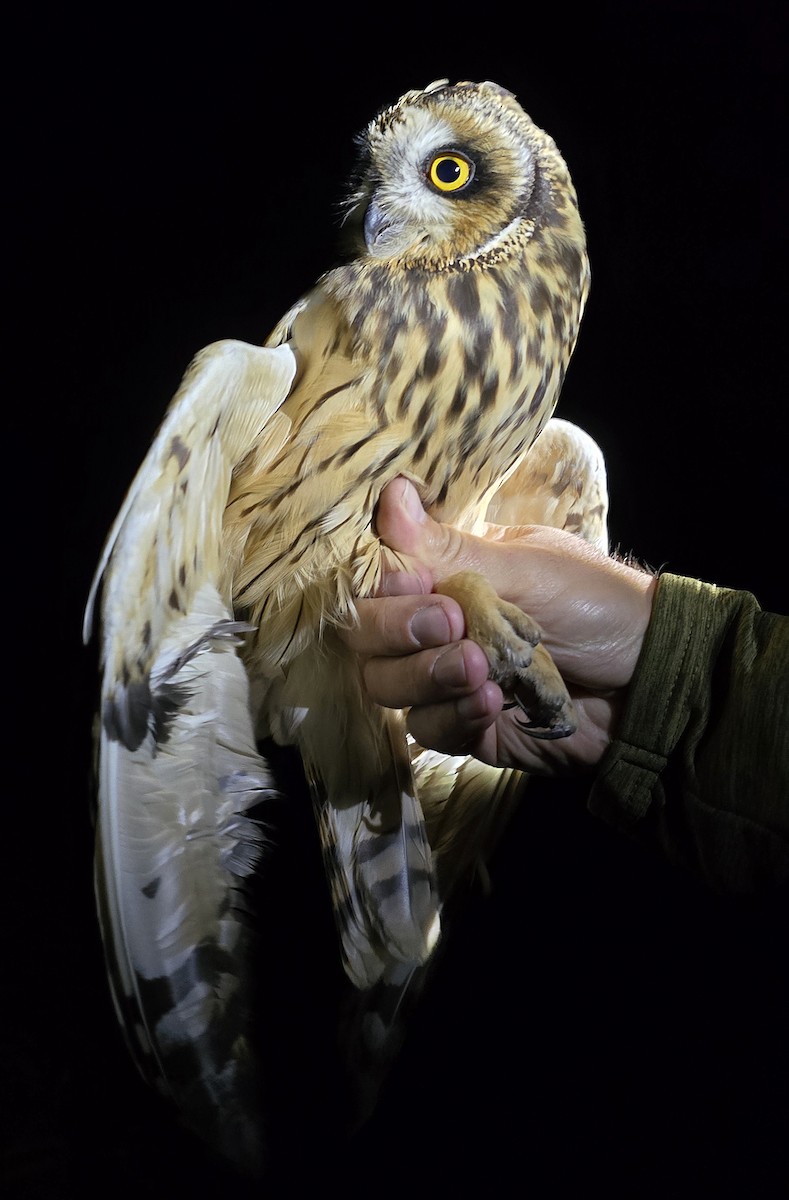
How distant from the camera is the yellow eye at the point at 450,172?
778 mm

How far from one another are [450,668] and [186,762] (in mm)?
230

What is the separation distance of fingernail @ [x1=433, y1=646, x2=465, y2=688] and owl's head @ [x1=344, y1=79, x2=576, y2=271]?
35cm

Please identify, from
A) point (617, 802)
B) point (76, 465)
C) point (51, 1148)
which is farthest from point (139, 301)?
point (51, 1148)

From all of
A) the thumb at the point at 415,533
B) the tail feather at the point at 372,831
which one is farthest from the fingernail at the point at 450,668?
the tail feather at the point at 372,831

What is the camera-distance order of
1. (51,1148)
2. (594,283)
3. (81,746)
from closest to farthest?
(81,746), (51,1148), (594,283)

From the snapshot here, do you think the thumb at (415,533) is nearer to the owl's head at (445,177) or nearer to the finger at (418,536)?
the finger at (418,536)

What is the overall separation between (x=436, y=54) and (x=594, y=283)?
35 centimetres

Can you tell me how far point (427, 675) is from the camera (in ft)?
2.40

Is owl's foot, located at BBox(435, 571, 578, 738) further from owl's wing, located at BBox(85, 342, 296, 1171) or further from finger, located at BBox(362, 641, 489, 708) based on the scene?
owl's wing, located at BBox(85, 342, 296, 1171)

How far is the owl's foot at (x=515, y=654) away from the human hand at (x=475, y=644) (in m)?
0.01

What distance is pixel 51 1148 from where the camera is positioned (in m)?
0.84

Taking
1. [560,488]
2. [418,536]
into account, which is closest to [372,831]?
[418,536]

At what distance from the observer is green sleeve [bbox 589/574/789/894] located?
2.70 ft

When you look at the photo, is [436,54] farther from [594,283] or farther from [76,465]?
[76,465]
